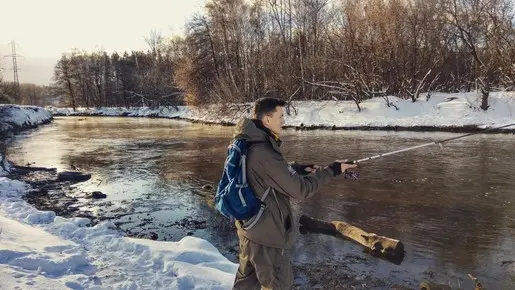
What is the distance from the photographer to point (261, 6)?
44344 mm

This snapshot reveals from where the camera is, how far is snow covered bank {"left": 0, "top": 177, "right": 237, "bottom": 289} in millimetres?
5195

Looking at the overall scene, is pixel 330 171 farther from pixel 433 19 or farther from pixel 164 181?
pixel 433 19

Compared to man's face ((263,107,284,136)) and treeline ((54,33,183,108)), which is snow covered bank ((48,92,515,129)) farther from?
treeline ((54,33,183,108))

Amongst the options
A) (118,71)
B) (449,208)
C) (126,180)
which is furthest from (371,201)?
(118,71)

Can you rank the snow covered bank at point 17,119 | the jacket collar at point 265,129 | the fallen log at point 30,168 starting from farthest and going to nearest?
the snow covered bank at point 17,119 → the fallen log at point 30,168 → the jacket collar at point 265,129

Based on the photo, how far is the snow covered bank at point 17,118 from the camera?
42375 millimetres

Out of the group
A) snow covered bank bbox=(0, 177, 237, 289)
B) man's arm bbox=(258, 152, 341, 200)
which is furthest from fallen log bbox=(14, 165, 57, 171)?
man's arm bbox=(258, 152, 341, 200)

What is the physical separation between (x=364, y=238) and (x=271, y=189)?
5257 millimetres

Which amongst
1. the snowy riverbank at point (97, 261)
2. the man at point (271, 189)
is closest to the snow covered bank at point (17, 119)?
the snowy riverbank at point (97, 261)

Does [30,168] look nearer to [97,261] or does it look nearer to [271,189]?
[97,261]

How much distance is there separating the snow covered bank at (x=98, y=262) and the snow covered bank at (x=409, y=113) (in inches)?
979

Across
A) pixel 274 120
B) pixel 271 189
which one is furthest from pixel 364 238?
pixel 274 120

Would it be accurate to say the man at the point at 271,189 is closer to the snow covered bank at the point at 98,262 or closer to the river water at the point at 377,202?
the snow covered bank at the point at 98,262

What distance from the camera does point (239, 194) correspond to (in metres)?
3.62
